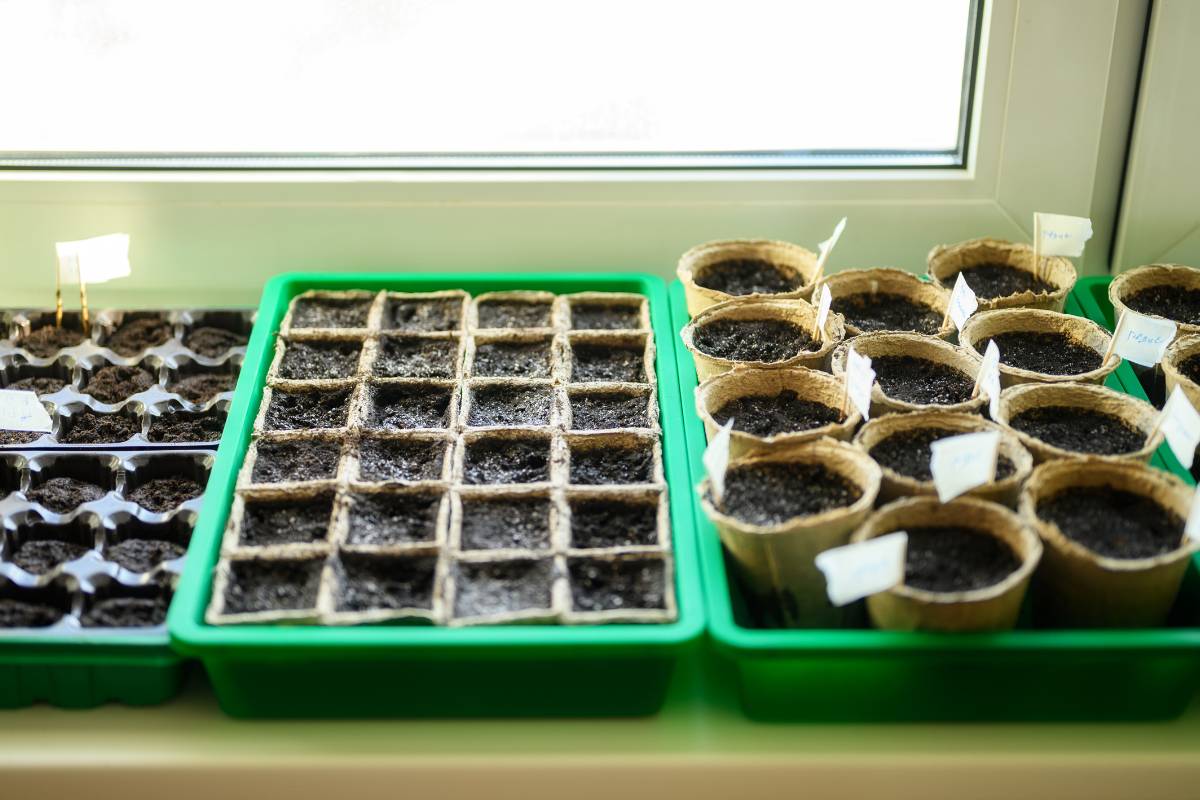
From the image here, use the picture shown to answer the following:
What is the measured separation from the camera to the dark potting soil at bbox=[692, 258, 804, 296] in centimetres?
172

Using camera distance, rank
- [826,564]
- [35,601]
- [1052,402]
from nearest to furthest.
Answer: [826,564] → [35,601] → [1052,402]

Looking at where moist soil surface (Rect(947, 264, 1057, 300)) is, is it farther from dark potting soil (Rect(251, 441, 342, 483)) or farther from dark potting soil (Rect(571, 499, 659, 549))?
dark potting soil (Rect(251, 441, 342, 483))

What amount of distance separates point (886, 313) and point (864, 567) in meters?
0.64

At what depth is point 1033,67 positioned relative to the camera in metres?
1.65

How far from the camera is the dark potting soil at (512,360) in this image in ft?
5.38

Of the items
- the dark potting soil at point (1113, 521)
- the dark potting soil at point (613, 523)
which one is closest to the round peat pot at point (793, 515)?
the dark potting soil at point (613, 523)

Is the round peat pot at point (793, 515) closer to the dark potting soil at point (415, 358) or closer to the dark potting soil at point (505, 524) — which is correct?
the dark potting soil at point (505, 524)

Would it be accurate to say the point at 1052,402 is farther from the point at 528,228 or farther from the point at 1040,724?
the point at 528,228

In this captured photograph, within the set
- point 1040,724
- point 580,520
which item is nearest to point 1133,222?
point 1040,724

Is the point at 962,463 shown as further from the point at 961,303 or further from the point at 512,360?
the point at 512,360

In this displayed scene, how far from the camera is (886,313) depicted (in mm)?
1680

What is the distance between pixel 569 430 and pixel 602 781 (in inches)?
18.7

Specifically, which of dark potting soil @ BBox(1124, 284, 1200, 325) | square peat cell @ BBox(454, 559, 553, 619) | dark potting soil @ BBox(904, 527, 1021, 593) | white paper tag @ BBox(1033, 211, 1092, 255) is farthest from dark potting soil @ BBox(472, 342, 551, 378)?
dark potting soil @ BBox(1124, 284, 1200, 325)

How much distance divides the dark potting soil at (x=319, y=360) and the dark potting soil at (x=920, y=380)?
753mm
